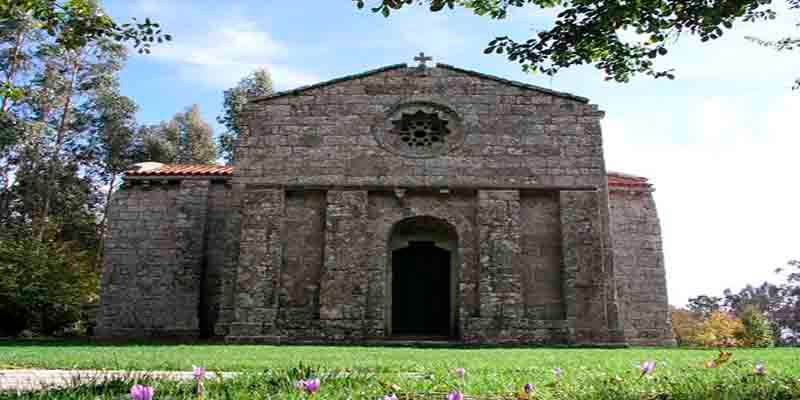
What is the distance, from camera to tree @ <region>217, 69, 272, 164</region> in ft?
106

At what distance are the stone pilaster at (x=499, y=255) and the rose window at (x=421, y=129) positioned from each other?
188cm

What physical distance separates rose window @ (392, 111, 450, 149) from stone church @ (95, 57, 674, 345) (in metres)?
0.04

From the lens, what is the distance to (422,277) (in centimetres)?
1552

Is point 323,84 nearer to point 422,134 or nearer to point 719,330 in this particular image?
point 422,134

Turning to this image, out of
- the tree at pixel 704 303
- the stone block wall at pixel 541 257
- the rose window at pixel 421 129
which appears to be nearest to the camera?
the stone block wall at pixel 541 257

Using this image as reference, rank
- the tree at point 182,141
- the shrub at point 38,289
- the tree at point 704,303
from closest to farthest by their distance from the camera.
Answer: the shrub at point 38,289 → the tree at point 182,141 → the tree at point 704,303

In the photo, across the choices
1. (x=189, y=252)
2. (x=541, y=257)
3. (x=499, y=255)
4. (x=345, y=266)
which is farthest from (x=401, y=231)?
(x=189, y=252)

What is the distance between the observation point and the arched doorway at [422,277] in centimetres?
1517

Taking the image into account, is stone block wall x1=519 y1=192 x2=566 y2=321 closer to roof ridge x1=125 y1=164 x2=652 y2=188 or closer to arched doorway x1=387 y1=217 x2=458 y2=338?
arched doorway x1=387 y1=217 x2=458 y2=338

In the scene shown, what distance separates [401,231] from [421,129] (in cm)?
258

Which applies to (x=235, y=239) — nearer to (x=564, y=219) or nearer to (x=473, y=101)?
(x=473, y=101)

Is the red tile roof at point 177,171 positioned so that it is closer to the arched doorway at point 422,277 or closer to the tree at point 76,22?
the arched doorway at point 422,277

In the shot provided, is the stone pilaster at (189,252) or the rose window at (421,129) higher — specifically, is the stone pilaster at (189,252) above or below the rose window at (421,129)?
below

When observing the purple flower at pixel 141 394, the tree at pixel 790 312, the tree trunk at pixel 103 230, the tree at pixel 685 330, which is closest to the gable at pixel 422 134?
the tree at pixel 685 330
